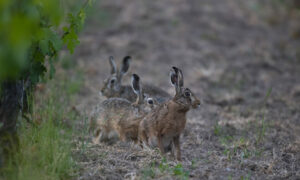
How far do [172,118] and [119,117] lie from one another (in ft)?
3.59

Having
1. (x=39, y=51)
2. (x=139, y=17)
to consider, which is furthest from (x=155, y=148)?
(x=139, y=17)

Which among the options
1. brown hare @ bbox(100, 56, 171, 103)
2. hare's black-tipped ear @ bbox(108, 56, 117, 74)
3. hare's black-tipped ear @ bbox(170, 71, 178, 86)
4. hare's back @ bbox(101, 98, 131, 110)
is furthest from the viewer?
hare's black-tipped ear @ bbox(108, 56, 117, 74)

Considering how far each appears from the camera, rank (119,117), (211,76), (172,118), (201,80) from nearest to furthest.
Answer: (172,118) < (119,117) < (201,80) < (211,76)

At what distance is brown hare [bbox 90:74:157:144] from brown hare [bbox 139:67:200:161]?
0.52 meters

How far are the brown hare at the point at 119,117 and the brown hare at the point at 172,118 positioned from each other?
523 mm

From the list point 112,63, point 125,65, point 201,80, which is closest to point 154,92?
point 125,65

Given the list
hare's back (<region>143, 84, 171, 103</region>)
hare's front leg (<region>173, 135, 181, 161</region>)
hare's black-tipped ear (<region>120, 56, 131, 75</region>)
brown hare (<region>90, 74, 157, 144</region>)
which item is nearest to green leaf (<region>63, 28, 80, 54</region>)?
brown hare (<region>90, 74, 157, 144</region>)

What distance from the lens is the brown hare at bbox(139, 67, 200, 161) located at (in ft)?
18.4

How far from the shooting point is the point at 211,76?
10.7 m

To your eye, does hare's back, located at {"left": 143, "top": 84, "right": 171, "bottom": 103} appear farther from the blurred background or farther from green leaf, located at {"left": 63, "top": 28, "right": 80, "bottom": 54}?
green leaf, located at {"left": 63, "top": 28, "right": 80, "bottom": 54}

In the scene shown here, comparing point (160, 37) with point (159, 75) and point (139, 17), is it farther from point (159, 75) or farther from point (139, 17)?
point (159, 75)

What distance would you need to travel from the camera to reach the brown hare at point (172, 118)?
5.60m

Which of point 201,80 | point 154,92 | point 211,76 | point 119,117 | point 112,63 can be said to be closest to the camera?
point 119,117

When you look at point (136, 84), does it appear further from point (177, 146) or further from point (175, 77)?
point (177, 146)
